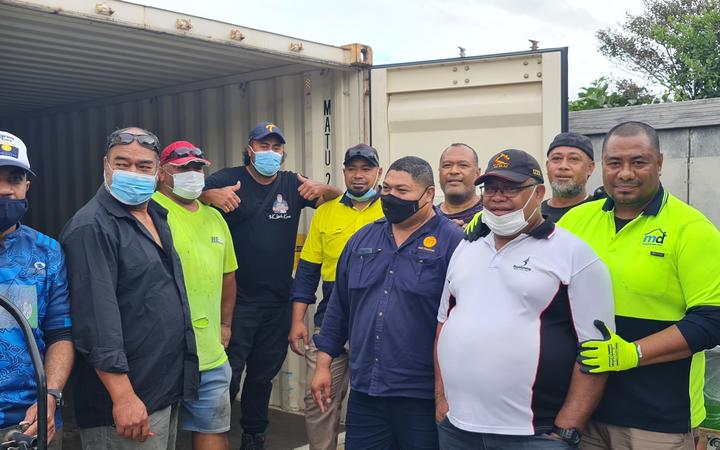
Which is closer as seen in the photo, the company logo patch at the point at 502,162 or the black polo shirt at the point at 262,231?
the company logo patch at the point at 502,162

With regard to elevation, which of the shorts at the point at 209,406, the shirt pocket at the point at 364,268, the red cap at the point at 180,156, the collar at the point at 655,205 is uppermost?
the red cap at the point at 180,156

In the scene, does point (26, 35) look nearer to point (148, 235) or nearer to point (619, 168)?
point (148, 235)

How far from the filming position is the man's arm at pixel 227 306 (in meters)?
4.37

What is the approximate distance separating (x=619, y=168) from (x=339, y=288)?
1487mm

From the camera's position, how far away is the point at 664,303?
277 cm

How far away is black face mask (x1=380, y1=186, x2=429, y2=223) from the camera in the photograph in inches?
138

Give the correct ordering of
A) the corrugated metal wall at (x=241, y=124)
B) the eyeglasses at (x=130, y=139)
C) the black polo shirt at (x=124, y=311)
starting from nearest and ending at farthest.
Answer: the black polo shirt at (x=124, y=311) < the eyeglasses at (x=130, y=139) < the corrugated metal wall at (x=241, y=124)

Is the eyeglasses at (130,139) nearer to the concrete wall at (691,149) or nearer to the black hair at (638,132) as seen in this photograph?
the black hair at (638,132)

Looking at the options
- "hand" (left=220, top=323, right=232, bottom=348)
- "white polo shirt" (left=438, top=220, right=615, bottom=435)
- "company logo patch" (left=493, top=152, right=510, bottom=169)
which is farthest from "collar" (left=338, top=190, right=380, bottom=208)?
"white polo shirt" (left=438, top=220, right=615, bottom=435)

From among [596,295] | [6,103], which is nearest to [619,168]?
[596,295]

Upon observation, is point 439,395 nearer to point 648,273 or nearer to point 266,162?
point 648,273

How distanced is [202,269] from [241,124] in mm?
2398

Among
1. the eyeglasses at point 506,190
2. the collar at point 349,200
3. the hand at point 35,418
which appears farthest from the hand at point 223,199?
the eyeglasses at point 506,190

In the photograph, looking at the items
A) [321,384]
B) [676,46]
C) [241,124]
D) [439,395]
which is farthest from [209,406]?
[676,46]
